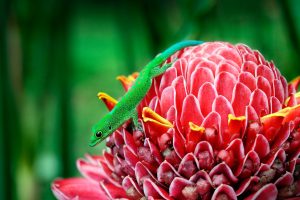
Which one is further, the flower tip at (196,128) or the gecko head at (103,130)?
the gecko head at (103,130)

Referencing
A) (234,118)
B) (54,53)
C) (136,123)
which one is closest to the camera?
(234,118)

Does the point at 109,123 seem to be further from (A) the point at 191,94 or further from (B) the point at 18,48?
(B) the point at 18,48

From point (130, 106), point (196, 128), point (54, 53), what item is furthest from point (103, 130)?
point (54, 53)

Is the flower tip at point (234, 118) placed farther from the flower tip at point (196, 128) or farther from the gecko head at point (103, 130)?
the gecko head at point (103, 130)

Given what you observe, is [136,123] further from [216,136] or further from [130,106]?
[216,136]

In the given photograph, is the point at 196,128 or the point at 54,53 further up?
the point at 54,53

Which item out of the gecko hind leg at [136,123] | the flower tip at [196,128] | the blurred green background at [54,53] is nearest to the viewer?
the flower tip at [196,128]

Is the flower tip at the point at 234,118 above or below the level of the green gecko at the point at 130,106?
below

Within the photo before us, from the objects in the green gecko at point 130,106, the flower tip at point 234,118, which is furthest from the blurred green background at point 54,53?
the flower tip at point 234,118

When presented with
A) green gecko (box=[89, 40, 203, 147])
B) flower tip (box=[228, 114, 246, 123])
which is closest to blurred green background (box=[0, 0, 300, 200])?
green gecko (box=[89, 40, 203, 147])
